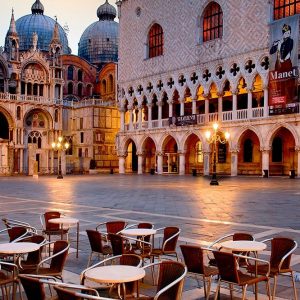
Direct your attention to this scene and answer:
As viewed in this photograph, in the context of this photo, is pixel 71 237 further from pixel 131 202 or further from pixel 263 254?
pixel 131 202

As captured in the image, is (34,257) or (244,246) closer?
(244,246)

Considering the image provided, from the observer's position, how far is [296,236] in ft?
33.0

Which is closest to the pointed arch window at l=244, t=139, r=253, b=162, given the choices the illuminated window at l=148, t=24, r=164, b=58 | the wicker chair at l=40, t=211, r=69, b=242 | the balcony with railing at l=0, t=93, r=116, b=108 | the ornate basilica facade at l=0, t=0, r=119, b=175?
the illuminated window at l=148, t=24, r=164, b=58

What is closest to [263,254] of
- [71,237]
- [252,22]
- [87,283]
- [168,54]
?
[87,283]

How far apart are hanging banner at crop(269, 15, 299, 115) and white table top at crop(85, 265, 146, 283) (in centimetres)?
2922

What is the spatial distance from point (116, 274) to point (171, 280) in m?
0.52

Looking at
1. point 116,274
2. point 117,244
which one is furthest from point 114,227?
point 116,274

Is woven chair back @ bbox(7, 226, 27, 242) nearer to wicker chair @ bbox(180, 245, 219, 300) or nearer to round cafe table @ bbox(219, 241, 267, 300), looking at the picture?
wicker chair @ bbox(180, 245, 219, 300)

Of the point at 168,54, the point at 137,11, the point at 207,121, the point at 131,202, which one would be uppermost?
the point at 137,11

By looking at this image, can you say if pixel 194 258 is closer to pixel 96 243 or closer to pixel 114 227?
pixel 96 243

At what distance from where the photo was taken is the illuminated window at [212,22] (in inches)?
1538

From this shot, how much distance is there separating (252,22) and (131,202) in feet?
73.6

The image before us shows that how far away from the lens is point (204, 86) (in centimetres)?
3950

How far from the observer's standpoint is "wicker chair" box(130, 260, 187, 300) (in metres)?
4.41
